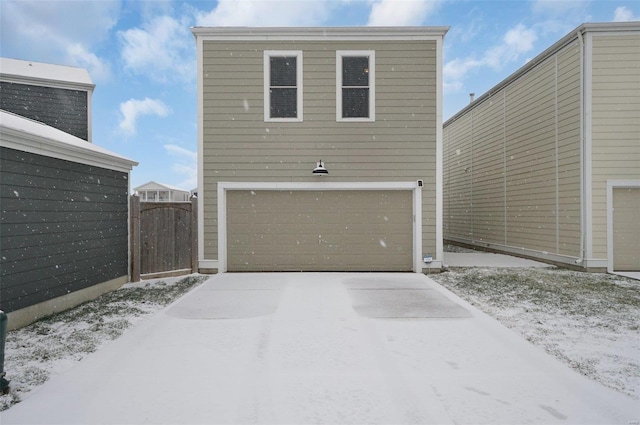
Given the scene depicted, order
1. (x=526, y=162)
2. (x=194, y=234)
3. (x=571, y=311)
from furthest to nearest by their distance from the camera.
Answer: (x=526, y=162), (x=194, y=234), (x=571, y=311)

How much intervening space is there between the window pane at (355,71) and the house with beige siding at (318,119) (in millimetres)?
23

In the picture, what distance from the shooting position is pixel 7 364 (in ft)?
10.9

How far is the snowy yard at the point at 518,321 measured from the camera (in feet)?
10.7

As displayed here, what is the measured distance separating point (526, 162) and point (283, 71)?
7.66 meters

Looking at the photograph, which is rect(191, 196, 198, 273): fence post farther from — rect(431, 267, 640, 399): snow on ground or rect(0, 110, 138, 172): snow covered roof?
rect(431, 267, 640, 399): snow on ground

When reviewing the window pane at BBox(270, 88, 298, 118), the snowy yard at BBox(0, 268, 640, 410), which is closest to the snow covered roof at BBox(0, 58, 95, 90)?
the window pane at BBox(270, 88, 298, 118)

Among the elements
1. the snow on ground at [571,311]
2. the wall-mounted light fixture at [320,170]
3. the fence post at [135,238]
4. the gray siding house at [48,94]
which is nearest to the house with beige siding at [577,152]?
the snow on ground at [571,311]

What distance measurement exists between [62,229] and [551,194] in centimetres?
1090

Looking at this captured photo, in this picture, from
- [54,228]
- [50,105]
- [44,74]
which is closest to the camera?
[54,228]

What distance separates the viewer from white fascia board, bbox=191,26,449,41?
316 inches

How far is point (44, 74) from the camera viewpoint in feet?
36.2

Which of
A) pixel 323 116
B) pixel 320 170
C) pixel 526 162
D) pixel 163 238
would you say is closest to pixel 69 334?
pixel 163 238

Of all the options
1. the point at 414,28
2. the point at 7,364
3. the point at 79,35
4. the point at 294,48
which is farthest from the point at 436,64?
the point at 79,35

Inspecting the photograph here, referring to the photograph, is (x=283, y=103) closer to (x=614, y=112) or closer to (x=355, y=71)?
(x=355, y=71)
